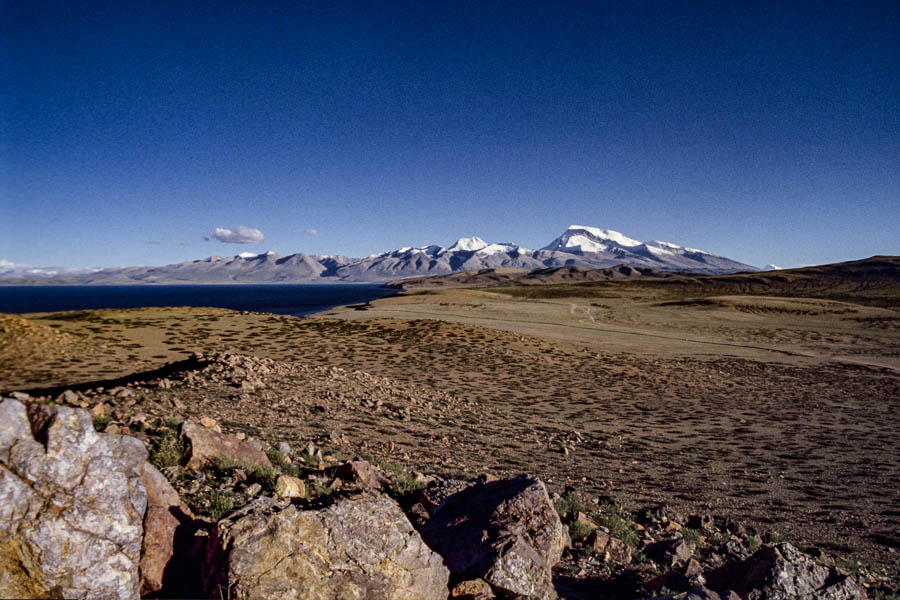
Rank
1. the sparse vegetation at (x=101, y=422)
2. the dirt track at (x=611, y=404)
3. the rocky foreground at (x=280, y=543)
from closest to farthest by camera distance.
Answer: the rocky foreground at (x=280, y=543)
the sparse vegetation at (x=101, y=422)
the dirt track at (x=611, y=404)

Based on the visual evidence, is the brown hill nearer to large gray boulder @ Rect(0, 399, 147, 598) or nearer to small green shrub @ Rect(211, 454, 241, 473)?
small green shrub @ Rect(211, 454, 241, 473)

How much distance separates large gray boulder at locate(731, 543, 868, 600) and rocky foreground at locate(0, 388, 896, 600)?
11mm

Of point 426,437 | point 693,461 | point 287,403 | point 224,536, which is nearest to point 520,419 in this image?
point 426,437

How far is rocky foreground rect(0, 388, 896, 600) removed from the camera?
3.61 meters

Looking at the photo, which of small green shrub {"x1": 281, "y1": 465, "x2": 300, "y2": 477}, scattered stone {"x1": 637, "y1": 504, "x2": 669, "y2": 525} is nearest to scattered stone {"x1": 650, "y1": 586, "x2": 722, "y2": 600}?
scattered stone {"x1": 637, "y1": 504, "x2": 669, "y2": 525}

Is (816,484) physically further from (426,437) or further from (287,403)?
(287,403)

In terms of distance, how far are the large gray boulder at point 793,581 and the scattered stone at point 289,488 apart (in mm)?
5603

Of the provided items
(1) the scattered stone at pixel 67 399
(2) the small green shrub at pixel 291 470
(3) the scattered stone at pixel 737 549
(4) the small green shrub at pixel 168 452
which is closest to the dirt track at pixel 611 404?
(3) the scattered stone at pixel 737 549

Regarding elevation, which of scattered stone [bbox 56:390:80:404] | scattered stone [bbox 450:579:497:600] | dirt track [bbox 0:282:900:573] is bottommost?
dirt track [bbox 0:282:900:573]

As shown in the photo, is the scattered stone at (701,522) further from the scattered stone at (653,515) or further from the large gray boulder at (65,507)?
the large gray boulder at (65,507)

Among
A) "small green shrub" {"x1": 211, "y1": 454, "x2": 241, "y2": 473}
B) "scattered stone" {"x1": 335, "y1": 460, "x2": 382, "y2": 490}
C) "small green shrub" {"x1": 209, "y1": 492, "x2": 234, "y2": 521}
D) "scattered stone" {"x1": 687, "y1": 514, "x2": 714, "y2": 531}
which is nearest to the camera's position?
"small green shrub" {"x1": 209, "y1": 492, "x2": 234, "y2": 521}

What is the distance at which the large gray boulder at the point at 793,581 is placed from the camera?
14.9 ft

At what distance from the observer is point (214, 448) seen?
738 centimetres

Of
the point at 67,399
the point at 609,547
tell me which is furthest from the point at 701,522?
the point at 67,399
